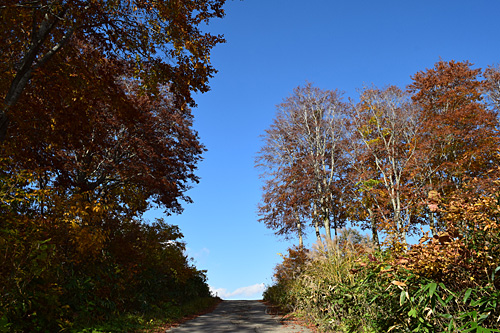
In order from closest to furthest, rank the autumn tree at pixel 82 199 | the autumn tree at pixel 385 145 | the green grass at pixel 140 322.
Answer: the autumn tree at pixel 82 199 → the green grass at pixel 140 322 → the autumn tree at pixel 385 145

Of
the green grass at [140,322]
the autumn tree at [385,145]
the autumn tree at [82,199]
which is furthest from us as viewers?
the autumn tree at [385,145]

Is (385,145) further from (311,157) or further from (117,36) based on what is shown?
(117,36)

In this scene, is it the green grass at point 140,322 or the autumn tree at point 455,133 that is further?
Result: the autumn tree at point 455,133

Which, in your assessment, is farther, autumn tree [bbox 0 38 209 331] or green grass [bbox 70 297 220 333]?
green grass [bbox 70 297 220 333]

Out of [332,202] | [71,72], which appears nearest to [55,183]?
[71,72]

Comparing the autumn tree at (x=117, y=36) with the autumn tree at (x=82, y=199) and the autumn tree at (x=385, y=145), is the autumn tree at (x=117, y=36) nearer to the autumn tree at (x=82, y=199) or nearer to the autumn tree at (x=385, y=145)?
the autumn tree at (x=82, y=199)

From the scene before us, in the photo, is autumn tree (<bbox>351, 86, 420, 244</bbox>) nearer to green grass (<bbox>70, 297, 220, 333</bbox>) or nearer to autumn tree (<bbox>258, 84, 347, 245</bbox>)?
autumn tree (<bbox>258, 84, 347, 245</bbox>)

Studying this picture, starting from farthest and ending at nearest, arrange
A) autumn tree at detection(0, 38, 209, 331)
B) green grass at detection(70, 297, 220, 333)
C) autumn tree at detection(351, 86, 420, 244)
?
autumn tree at detection(351, 86, 420, 244), green grass at detection(70, 297, 220, 333), autumn tree at detection(0, 38, 209, 331)

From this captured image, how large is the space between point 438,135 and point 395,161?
8.57ft

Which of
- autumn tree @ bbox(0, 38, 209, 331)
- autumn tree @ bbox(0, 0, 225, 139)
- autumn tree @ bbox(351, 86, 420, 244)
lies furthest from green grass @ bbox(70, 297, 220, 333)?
autumn tree @ bbox(351, 86, 420, 244)

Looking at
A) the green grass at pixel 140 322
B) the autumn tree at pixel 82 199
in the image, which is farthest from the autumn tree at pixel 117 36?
the green grass at pixel 140 322

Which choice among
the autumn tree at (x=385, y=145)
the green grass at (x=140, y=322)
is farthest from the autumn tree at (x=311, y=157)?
the green grass at (x=140, y=322)

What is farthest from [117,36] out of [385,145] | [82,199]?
[385,145]

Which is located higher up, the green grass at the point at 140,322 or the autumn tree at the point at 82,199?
the autumn tree at the point at 82,199
